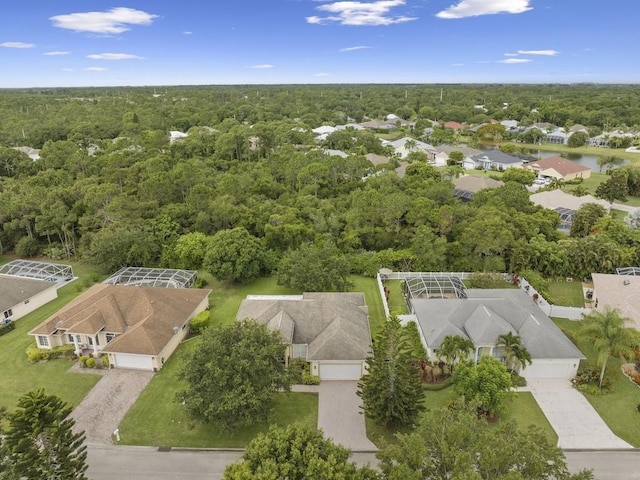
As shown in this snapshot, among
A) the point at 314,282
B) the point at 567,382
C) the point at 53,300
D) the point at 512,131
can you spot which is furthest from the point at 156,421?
the point at 512,131

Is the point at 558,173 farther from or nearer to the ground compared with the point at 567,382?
farther from the ground

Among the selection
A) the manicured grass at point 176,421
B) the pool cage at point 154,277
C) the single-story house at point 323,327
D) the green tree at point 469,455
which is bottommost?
the manicured grass at point 176,421

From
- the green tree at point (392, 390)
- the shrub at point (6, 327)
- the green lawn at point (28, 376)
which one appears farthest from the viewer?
the shrub at point (6, 327)

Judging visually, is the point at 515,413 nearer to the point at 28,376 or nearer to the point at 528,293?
the point at 528,293

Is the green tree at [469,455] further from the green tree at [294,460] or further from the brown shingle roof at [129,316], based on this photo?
the brown shingle roof at [129,316]

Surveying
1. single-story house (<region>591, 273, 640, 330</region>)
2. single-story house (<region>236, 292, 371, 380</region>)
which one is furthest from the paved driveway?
single-story house (<region>591, 273, 640, 330</region>)

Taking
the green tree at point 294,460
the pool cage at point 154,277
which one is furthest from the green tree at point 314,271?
the green tree at point 294,460

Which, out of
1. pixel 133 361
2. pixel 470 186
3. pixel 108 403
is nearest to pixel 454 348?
pixel 133 361

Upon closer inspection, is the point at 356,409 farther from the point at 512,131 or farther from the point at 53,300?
the point at 512,131
